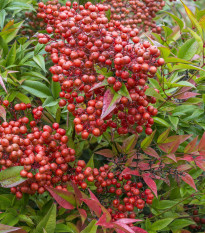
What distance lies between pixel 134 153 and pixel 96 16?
2.24 ft

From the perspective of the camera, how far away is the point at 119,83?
1026 mm

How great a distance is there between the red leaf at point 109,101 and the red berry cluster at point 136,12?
1.09m

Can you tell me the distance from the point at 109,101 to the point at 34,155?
42cm

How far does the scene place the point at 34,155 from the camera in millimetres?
1194

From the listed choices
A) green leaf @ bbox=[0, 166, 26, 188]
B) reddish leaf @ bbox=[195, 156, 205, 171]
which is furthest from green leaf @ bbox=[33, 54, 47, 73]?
reddish leaf @ bbox=[195, 156, 205, 171]

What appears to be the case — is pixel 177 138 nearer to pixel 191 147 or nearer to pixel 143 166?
pixel 191 147

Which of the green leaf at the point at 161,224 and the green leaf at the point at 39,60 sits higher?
the green leaf at the point at 39,60

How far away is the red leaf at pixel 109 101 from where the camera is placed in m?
1.00

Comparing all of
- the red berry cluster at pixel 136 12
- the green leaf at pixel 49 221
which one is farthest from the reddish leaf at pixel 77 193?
the red berry cluster at pixel 136 12

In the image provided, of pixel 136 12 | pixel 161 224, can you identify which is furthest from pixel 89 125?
pixel 136 12

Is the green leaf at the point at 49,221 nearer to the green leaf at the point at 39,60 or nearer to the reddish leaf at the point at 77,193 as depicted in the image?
the reddish leaf at the point at 77,193

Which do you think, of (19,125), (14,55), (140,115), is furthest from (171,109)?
(14,55)

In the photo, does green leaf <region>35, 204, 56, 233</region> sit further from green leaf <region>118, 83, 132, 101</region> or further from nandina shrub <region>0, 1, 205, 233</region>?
green leaf <region>118, 83, 132, 101</region>

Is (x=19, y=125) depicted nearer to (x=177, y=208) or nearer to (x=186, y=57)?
(x=186, y=57)
